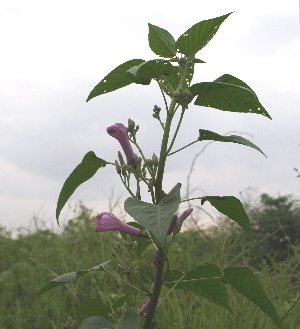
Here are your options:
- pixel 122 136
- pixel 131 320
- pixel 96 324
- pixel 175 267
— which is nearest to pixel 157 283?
pixel 131 320

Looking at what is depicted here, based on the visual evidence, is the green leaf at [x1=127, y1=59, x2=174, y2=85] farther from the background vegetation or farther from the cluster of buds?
the background vegetation

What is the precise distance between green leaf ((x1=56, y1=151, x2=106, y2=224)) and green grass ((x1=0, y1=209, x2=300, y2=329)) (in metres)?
1.34

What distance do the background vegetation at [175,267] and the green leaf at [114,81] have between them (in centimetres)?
152

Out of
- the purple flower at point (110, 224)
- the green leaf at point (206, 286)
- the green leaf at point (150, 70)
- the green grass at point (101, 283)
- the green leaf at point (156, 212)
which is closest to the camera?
the green leaf at point (156, 212)

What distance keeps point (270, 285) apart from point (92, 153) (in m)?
2.39

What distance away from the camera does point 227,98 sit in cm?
169

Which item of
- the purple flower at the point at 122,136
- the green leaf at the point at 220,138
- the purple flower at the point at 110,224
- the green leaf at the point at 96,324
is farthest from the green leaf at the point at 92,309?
the green leaf at the point at 220,138

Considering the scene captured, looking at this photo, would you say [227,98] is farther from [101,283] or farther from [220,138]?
[101,283]

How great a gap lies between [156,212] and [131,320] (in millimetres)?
482

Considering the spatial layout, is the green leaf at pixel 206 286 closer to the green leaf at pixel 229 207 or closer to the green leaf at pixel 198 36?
the green leaf at pixel 229 207

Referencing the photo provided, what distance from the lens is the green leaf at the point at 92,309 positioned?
6.54ft

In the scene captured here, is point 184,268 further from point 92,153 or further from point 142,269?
point 92,153

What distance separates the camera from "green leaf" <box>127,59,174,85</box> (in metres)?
1.61

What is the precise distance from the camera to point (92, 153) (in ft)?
5.59
